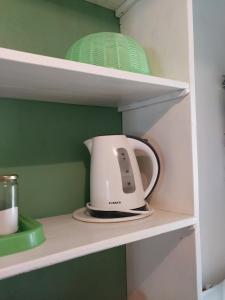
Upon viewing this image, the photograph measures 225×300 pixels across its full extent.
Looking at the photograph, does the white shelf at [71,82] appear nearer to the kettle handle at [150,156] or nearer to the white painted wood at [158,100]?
the white painted wood at [158,100]

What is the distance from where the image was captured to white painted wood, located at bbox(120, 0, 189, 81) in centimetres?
70

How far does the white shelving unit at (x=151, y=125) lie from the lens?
0.51m

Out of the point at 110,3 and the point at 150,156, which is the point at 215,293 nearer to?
the point at 150,156

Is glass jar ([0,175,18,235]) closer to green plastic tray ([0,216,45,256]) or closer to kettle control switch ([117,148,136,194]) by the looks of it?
green plastic tray ([0,216,45,256])

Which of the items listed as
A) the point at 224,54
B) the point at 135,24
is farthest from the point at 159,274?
the point at 224,54

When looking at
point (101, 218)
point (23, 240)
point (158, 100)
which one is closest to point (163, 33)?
point (158, 100)

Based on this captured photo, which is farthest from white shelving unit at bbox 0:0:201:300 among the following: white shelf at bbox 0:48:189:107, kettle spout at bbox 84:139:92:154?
kettle spout at bbox 84:139:92:154

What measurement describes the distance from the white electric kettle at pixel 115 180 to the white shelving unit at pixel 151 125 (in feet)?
0.19

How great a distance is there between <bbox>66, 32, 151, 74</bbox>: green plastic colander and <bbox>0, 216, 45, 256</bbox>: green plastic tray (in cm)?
43

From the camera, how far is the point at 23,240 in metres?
0.47

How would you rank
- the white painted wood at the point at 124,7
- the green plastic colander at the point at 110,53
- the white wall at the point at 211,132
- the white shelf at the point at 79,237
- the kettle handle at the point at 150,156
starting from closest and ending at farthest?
the white shelf at the point at 79,237 → the green plastic colander at the point at 110,53 → the kettle handle at the point at 150,156 → the white painted wood at the point at 124,7 → the white wall at the point at 211,132

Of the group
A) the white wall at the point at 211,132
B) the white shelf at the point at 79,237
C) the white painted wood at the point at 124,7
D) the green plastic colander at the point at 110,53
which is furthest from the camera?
the white wall at the point at 211,132

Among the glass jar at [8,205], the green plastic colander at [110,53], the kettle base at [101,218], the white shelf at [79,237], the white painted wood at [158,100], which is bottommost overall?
the white shelf at [79,237]

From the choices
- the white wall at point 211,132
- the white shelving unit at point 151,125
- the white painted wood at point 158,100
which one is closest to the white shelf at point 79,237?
the white shelving unit at point 151,125
